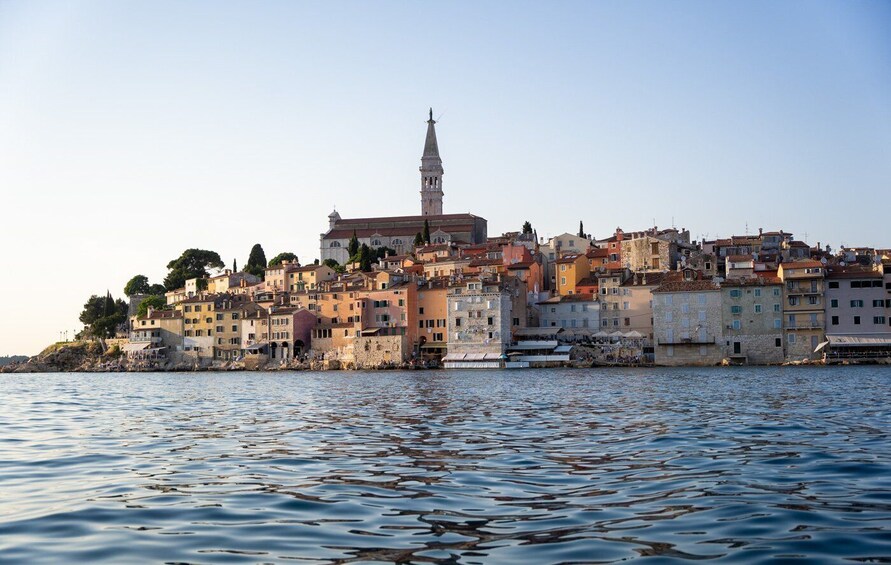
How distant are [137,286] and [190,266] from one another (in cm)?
751

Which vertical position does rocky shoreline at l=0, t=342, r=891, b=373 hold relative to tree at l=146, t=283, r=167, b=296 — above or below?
below

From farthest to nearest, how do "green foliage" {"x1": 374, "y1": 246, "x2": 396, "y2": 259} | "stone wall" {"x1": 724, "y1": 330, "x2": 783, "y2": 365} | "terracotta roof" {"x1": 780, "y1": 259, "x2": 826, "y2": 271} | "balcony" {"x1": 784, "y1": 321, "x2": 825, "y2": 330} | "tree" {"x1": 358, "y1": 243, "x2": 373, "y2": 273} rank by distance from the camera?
"green foliage" {"x1": 374, "y1": 246, "x2": 396, "y2": 259} → "tree" {"x1": 358, "y1": 243, "x2": 373, "y2": 273} → "terracotta roof" {"x1": 780, "y1": 259, "x2": 826, "y2": 271} → "stone wall" {"x1": 724, "y1": 330, "x2": 783, "y2": 365} → "balcony" {"x1": 784, "y1": 321, "x2": 825, "y2": 330}

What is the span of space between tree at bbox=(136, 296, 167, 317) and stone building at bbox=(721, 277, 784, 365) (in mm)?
62664

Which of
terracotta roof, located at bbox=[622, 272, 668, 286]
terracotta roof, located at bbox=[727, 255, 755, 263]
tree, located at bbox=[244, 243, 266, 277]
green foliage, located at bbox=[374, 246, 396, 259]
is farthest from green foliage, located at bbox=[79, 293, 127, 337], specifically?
terracotta roof, located at bbox=[727, 255, 755, 263]

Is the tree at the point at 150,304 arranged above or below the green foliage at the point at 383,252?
below

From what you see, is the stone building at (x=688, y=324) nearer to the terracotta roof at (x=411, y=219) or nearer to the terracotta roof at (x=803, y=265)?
the terracotta roof at (x=803, y=265)

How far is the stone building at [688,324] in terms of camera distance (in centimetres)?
6744

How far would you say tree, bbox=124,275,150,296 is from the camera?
→ 121m

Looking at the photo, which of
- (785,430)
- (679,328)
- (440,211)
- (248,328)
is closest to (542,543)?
(785,430)

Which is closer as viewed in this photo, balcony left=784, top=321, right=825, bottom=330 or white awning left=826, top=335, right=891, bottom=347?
white awning left=826, top=335, right=891, bottom=347

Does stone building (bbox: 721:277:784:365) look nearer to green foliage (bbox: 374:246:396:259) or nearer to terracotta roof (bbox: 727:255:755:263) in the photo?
terracotta roof (bbox: 727:255:755:263)

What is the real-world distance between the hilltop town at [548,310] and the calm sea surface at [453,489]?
151 ft

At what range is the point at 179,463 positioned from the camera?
13.8 m

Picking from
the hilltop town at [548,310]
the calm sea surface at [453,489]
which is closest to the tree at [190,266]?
the hilltop town at [548,310]
